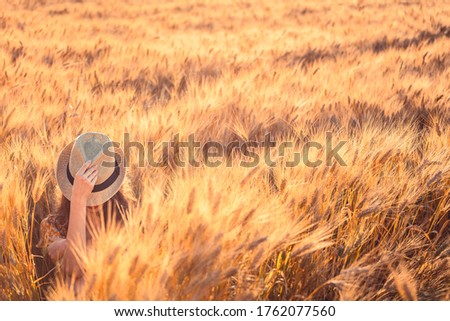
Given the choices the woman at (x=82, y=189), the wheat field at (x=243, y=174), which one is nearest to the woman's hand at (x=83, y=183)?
the woman at (x=82, y=189)

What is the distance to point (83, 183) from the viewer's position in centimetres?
127

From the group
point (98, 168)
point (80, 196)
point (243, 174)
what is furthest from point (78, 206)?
point (243, 174)

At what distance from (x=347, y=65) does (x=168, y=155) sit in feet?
8.79

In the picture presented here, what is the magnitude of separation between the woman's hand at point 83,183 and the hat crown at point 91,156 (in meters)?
0.04

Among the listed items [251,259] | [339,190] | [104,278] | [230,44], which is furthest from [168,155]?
[230,44]

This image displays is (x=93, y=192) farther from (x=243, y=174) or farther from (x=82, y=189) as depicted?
(x=243, y=174)

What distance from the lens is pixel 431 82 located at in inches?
112

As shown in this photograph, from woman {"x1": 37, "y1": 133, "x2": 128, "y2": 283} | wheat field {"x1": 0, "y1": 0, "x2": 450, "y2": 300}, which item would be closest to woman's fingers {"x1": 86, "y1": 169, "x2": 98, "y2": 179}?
woman {"x1": 37, "y1": 133, "x2": 128, "y2": 283}

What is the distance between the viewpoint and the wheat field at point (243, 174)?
0.94 m

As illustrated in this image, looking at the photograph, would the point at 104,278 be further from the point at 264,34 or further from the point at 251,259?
the point at 264,34

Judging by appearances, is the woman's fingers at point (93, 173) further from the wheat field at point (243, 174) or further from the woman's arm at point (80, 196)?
the wheat field at point (243, 174)

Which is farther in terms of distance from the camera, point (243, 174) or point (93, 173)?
point (243, 174)

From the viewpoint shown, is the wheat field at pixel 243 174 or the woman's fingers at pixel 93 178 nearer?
the wheat field at pixel 243 174

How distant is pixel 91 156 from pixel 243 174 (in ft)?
1.58
